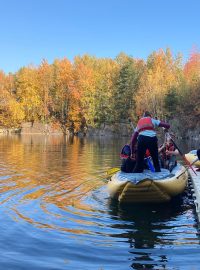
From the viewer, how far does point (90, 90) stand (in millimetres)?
64062

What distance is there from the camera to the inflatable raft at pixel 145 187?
830 cm

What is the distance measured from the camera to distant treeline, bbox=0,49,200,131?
57.1 m

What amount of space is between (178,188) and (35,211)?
3.71m

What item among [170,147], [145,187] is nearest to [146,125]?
[145,187]

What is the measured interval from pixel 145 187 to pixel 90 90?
56.6m

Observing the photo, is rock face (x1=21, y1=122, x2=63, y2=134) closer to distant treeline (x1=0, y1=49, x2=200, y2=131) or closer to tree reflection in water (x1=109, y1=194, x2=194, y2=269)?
distant treeline (x1=0, y1=49, x2=200, y2=131)

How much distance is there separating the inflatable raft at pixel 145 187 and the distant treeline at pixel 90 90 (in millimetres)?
44671

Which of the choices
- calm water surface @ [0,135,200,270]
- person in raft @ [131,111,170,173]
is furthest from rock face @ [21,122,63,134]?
person in raft @ [131,111,170,173]

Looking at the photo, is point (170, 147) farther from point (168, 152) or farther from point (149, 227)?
point (149, 227)

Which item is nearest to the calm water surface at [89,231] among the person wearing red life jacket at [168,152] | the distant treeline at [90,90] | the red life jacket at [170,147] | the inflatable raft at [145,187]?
the inflatable raft at [145,187]

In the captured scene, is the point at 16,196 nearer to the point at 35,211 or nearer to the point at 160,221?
the point at 35,211

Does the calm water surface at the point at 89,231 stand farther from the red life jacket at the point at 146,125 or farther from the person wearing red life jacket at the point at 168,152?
the red life jacket at the point at 146,125

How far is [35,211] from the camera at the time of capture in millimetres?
8047

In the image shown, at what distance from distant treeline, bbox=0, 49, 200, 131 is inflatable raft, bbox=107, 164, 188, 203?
44671 millimetres
